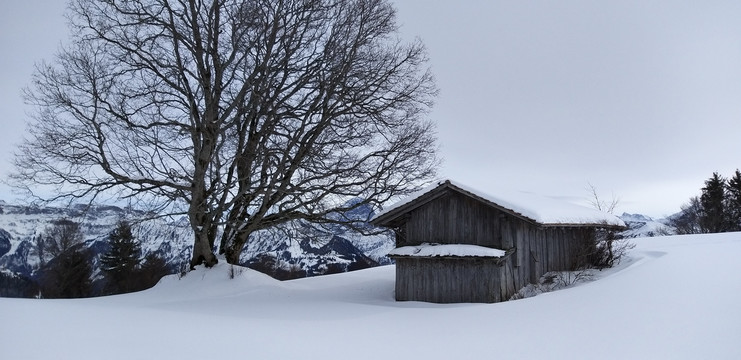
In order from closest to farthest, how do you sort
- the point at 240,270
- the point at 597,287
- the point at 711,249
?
the point at 597,287 → the point at 711,249 → the point at 240,270

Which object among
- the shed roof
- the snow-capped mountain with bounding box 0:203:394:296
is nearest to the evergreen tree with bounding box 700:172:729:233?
the snow-capped mountain with bounding box 0:203:394:296

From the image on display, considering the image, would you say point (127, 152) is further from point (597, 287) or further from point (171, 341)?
point (597, 287)

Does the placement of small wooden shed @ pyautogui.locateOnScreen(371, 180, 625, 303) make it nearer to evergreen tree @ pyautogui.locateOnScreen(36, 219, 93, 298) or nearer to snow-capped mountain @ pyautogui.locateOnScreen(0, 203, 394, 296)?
snow-capped mountain @ pyautogui.locateOnScreen(0, 203, 394, 296)

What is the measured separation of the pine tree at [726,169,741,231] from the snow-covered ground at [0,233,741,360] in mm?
36662

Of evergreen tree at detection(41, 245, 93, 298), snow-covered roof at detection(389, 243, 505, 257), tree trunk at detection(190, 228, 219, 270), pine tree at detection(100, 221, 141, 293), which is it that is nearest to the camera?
snow-covered roof at detection(389, 243, 505, 257)

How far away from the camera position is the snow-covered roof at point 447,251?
10766 mm

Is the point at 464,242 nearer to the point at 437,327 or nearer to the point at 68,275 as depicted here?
the point at 437,327

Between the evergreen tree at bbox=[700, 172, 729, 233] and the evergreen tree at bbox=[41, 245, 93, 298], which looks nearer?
the evergreen tree at bbox=[41, 245, 93, 298]

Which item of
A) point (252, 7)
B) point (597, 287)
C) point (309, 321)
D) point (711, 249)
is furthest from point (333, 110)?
point (711, 249)

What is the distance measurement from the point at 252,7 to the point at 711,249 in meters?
16.3

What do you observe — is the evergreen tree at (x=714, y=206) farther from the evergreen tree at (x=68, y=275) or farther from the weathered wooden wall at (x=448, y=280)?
the evergreen tree at (x=68, y=275)

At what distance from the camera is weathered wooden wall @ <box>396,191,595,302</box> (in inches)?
434

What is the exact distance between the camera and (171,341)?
17.7 feet

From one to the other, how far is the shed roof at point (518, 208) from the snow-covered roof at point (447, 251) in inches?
49.9
